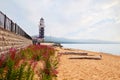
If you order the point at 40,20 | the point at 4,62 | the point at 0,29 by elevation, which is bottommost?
the point at 4,62

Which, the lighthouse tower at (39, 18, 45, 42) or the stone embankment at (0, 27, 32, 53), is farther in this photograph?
the lighthouse tower at (39, 18, 45, 42)

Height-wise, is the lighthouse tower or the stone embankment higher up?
the lighthouse tower

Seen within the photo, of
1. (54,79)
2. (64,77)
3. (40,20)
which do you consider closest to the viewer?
(54,79)

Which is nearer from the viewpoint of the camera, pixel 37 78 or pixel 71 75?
pixel 37 78

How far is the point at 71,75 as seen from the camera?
1255cm

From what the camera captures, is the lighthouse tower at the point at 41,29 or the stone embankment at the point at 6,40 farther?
the lighthouse tower at the point at 41,29

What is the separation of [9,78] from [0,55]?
2.56 metres

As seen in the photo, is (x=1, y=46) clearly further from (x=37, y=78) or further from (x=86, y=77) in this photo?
(x=86, y=77)

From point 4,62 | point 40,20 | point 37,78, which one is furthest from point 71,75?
point 40,20

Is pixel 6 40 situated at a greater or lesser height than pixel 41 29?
lesser

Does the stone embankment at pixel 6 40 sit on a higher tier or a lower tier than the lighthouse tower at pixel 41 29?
lower

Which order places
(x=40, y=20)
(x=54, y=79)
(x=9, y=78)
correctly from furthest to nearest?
(x=40, y=20), (x=54, y=79), (x=9, y=78)

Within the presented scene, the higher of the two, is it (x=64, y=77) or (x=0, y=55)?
(x=0, y=55)

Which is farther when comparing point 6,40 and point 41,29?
point 41,29
